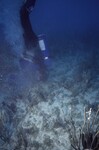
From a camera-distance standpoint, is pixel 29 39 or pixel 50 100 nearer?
pixel 50 100

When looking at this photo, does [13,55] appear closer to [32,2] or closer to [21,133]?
[32,2]

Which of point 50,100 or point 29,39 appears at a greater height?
point 29,39

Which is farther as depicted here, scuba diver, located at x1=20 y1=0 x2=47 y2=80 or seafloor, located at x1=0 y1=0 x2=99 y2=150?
scuba diver, located at x1=20 y1=0 x2=47 y2=80

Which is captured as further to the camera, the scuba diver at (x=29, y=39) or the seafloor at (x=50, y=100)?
the scuba diver at (x=29, y=39)

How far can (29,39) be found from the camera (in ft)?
33.7

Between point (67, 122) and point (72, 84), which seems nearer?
point (67, 122)

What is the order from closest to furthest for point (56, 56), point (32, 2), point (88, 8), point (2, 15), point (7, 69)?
1. point (32, 2)
2. point (7, 69)
3. point (56, 56)
4. point (2, 15)
5. point (88, 8)

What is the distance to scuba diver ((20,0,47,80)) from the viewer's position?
981cm

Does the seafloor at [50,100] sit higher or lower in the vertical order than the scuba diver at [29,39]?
lower

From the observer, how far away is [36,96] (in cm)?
921

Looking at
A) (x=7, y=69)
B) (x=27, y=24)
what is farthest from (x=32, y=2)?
(x=7, y=69)

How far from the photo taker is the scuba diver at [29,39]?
9.81 metres

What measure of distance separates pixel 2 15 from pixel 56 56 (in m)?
9.50

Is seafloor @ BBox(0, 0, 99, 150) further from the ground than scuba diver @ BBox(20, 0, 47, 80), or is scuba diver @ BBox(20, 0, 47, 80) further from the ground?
scuba diver @ BBox(20, 0, 47, 80)
